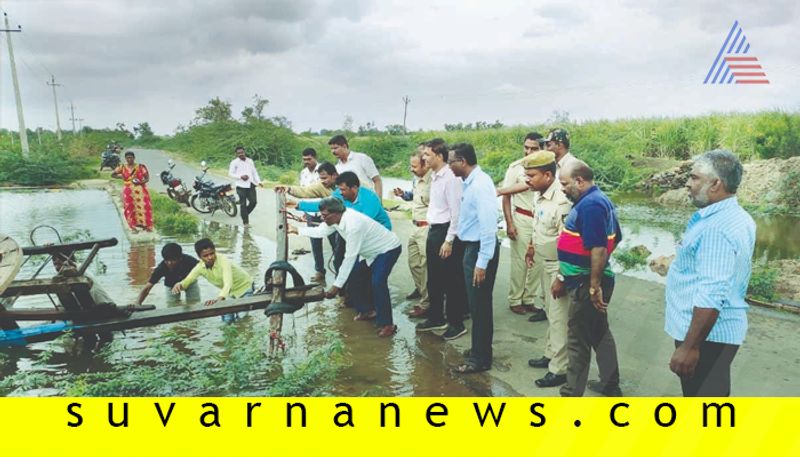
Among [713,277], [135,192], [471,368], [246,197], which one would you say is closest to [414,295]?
[471,368]

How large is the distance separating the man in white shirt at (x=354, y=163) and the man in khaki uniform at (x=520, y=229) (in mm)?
1920

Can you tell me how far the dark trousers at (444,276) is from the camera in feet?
15.9

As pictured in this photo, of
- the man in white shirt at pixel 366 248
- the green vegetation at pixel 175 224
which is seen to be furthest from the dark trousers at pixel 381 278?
the green vegetation at pixel 175 224

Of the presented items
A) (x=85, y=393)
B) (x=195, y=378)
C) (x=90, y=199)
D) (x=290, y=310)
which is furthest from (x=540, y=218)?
(x=90, y=199)

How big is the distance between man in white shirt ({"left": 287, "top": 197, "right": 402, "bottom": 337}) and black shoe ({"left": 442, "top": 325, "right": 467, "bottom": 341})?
0.51 meters

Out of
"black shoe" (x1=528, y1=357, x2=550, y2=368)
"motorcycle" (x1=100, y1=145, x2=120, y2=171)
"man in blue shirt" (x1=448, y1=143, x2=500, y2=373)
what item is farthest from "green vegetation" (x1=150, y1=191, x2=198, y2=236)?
"motorcycle" (x1=100, y1=145, x2=120, y2=171)

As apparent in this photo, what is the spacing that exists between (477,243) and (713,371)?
194 centimetres

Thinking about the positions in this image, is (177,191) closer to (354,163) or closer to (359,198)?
(354,163)

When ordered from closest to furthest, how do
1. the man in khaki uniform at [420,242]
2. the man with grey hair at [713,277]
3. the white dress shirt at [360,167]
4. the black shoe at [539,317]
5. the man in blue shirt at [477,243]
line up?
the man with grey hair at [713,277] < the man in blue shirt at [477,243] < the black shoe at [539,317] < the man in khaki uniform at [420,242] < the white dress shirt at [360,167]

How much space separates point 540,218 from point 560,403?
5.86 ft

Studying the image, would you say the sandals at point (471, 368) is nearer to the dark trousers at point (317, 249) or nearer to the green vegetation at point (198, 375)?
the green vegetation at point (198, 375)

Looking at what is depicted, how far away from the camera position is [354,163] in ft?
22.1

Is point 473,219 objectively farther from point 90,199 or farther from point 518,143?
point 518,143

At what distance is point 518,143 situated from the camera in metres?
25.6
